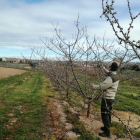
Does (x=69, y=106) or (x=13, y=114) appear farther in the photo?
(x=69, y=106)

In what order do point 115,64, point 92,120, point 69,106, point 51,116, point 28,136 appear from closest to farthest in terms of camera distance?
point 115,64
point 28,136
point 92,120
point 51,116
point 69,106

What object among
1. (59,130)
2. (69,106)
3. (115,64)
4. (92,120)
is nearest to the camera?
(115,64)

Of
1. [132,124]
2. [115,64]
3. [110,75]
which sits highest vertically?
[115,64]

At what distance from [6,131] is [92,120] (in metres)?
2.45

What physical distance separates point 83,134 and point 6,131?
1.92 metres

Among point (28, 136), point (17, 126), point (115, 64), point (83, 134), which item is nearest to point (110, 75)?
point (115, 64)

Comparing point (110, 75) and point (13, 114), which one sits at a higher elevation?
point (110, 75)

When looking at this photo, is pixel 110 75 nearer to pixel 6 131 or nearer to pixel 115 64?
pixel 115 64

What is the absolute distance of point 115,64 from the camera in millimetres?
3232

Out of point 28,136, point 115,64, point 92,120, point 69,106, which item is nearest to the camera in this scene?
point 115,64

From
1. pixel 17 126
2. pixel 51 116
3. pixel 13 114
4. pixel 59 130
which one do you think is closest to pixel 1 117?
pixel 13 114

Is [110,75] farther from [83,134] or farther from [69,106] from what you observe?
[69,106]

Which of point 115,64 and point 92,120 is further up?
point 115,64

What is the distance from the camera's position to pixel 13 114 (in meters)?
5.02
